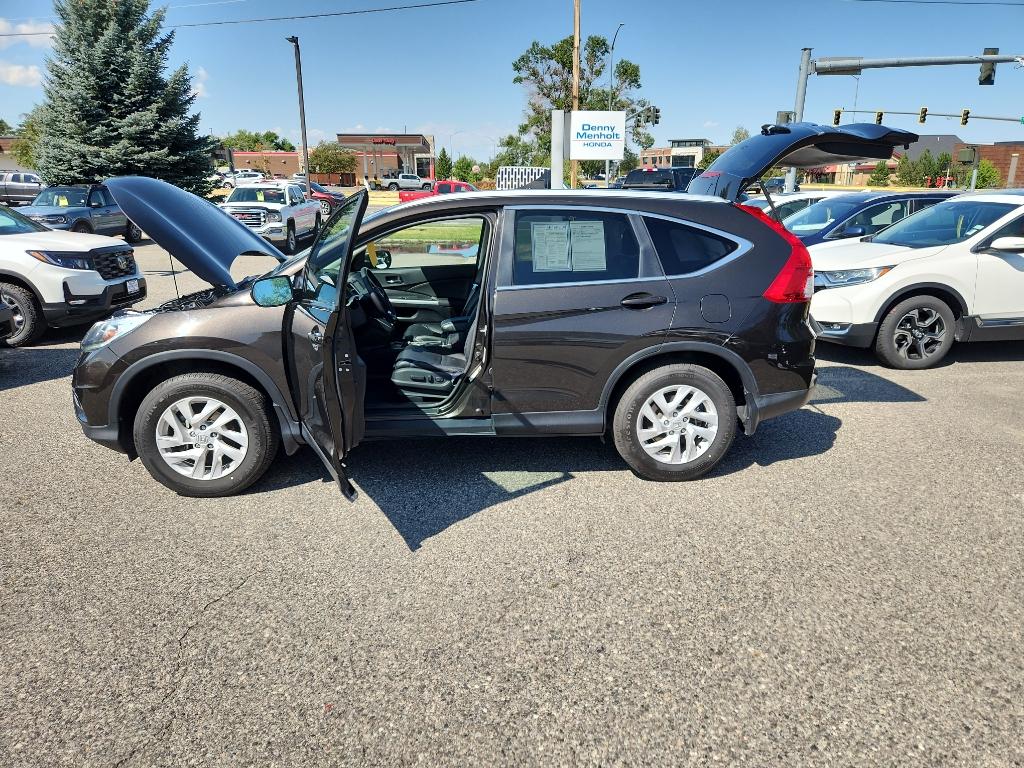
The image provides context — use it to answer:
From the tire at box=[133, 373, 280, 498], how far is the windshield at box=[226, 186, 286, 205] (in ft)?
60.2

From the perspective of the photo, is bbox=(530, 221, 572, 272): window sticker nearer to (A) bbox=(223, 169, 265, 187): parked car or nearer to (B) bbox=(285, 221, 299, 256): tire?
(B) bbox=(285, 221, 299, 256): tire

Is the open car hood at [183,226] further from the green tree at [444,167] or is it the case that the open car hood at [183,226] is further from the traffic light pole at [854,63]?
the green tree at [444,167]

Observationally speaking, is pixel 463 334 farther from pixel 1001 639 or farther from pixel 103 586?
pixel 1001 639

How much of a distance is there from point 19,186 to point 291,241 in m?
35.9

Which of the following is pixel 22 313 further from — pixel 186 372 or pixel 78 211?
pixel 78 211

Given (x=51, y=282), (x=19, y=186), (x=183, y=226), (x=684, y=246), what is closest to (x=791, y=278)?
(x=684, y=246)

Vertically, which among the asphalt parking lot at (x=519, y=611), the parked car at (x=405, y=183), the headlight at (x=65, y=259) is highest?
the parked car at (x=405, y=183)

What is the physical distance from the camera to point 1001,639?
8.73 feet

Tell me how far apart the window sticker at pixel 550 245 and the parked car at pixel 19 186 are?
34.6 m

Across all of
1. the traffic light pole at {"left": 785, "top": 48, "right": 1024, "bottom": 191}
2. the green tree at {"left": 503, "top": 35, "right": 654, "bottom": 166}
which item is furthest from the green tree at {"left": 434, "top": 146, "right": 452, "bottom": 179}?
the traffic light pole at {"left": 785, "top": 48, "right": 1024, "bottom": 191}

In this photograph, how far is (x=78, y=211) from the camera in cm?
1770

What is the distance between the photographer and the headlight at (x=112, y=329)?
3.74m

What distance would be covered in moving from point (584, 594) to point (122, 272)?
307 inches

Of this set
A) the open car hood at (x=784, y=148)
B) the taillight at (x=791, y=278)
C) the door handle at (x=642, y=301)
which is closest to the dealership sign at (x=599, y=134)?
the open car hood at (x=784, y=148)
